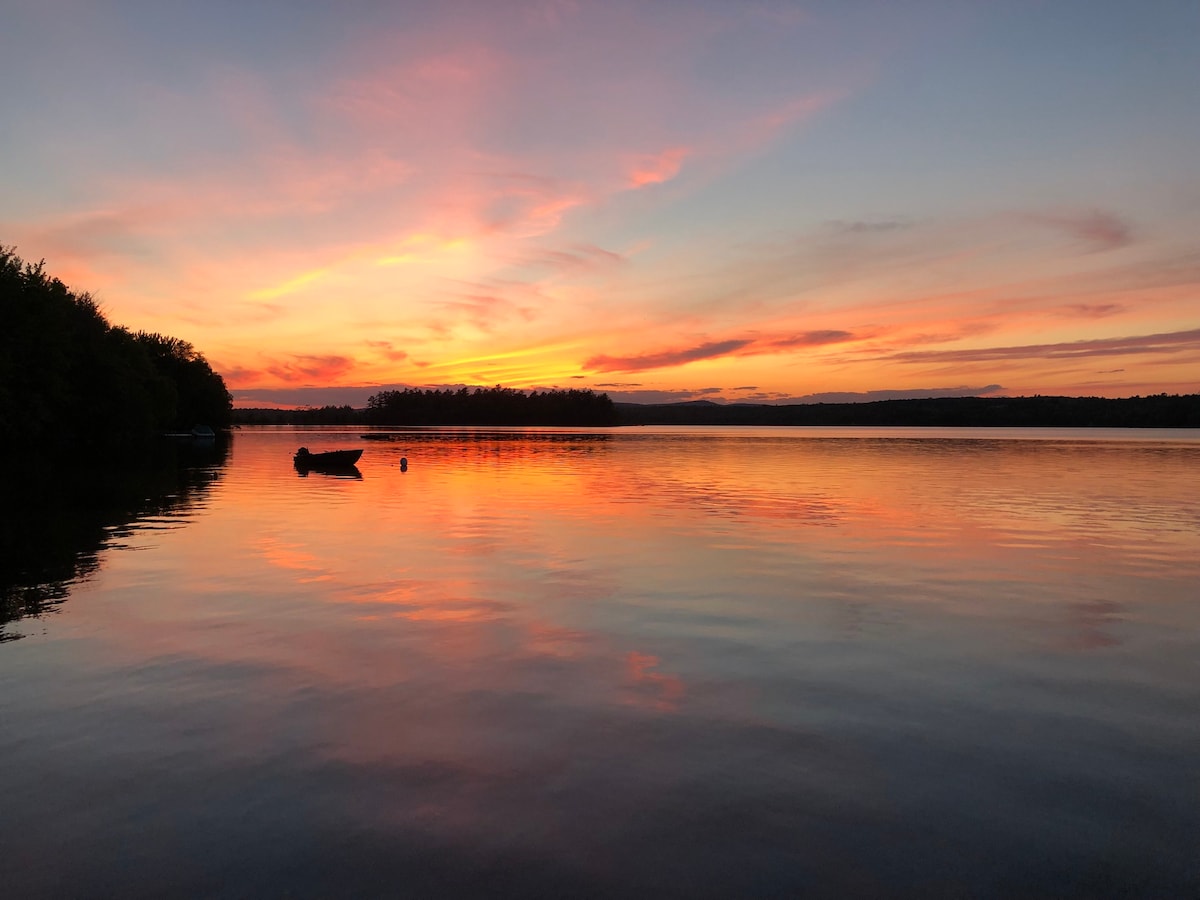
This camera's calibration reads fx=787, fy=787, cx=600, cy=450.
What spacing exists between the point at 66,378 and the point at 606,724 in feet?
311

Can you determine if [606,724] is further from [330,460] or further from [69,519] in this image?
[330,460]

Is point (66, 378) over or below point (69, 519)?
over

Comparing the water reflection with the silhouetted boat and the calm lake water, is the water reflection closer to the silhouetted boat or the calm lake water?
the calm lake water

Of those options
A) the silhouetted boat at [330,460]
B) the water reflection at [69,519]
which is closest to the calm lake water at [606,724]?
the water reflection at [69,519]

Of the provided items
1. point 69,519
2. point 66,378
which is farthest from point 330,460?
point 66,378

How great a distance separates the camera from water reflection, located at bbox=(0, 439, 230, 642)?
16906mm

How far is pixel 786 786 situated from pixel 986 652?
654 cm

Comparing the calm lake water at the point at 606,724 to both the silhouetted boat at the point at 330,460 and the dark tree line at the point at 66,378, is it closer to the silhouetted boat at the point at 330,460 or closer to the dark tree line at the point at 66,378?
the silhouetted boat at the point at 330,460

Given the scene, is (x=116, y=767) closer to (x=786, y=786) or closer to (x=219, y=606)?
(x=786, y=786)

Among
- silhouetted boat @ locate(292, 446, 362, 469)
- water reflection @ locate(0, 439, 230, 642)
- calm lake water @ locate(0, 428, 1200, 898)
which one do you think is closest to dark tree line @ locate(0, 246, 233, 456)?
water reflection @ locate(0, 439, 230, 642)

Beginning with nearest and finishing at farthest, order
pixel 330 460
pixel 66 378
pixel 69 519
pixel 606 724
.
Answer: pixel 606 724 < pixel 69 519 < pixel 330 460 < pixel 66 378

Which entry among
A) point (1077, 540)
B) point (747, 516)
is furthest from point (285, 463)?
point (1077, 540)

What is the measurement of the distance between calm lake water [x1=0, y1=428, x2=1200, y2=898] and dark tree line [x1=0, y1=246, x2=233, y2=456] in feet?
203

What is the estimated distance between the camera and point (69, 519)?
28.4m
